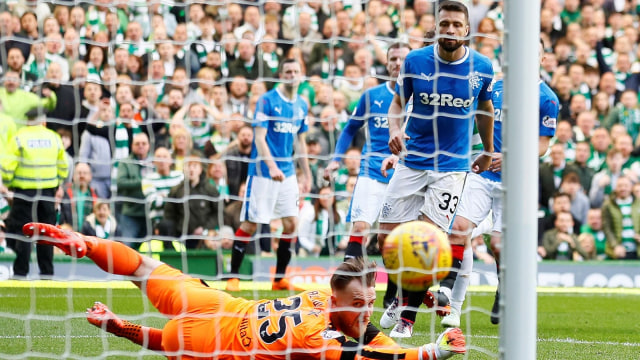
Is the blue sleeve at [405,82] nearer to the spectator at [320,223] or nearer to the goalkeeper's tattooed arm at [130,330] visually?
the goalkeeper's tattooed arm at [130,330]

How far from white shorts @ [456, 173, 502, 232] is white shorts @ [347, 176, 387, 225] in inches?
54.6

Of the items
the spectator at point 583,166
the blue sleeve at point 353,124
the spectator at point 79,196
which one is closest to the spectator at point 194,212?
the spectator at point 79,196

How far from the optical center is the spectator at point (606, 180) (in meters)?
12.1

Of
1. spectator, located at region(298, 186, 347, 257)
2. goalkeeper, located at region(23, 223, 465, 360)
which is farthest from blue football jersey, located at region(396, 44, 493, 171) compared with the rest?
spectator, located at region(298, 186, 347, 257)

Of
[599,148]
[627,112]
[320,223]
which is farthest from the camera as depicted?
[627,112]

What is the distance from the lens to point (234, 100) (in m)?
10.4

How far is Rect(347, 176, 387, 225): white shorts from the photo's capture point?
8586mm

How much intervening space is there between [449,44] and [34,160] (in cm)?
456

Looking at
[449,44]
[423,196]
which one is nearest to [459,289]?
[423,196]

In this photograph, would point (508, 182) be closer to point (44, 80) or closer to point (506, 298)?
point (506, 298)

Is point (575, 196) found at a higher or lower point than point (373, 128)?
lower

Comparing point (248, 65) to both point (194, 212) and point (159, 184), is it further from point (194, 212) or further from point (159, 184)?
point (194, 212)

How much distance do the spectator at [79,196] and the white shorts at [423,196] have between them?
386 cm

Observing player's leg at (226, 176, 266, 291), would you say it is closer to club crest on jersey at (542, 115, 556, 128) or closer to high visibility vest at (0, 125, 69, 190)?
high visibility vest at (0, 125, 69, 190)
